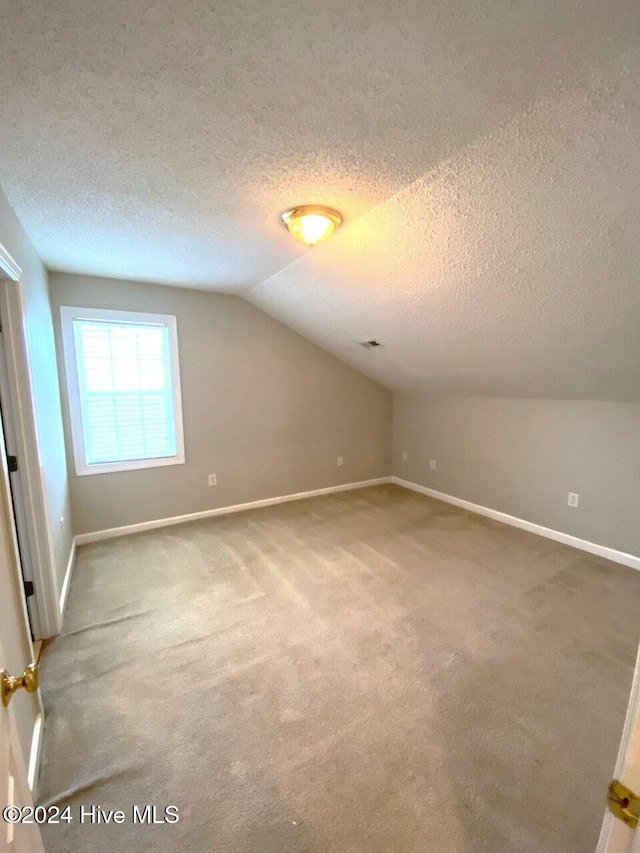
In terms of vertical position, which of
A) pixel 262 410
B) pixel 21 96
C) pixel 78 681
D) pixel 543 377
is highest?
pixel 21 96

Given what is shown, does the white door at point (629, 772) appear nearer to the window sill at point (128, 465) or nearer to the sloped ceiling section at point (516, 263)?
the sloped ceiling section at point (516, 263)

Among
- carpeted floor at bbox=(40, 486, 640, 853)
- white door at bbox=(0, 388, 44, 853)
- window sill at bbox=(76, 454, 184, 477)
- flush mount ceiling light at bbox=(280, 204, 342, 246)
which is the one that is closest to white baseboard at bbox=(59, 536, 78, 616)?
carpeted floor at bbox=(40, 486, 640, 853)

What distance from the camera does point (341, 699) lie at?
1626 mm

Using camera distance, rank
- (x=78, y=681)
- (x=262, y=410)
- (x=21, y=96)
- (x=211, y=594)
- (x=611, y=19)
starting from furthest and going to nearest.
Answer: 1. (x=262, y=410)
2. (x=211, y=594)
3. (x=78, y=681)
4. (x=21, y=96)
5. (x=611, y=19)

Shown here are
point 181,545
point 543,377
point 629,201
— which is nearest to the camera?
point 629,201

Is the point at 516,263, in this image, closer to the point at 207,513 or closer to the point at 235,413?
the point at 235,413

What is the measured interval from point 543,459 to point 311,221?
9.04 feet

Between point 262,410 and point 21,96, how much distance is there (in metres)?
2.93

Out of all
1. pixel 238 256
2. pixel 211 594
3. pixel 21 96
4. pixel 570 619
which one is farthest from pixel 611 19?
pixel 211 594

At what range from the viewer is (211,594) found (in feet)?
7.96

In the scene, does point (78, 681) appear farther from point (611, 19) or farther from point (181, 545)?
point (611, 19)

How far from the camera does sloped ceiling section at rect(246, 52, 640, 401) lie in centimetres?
125

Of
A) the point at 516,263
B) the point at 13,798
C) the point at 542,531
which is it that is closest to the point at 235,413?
the point at 516,263

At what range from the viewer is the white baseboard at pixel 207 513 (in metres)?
3.19
